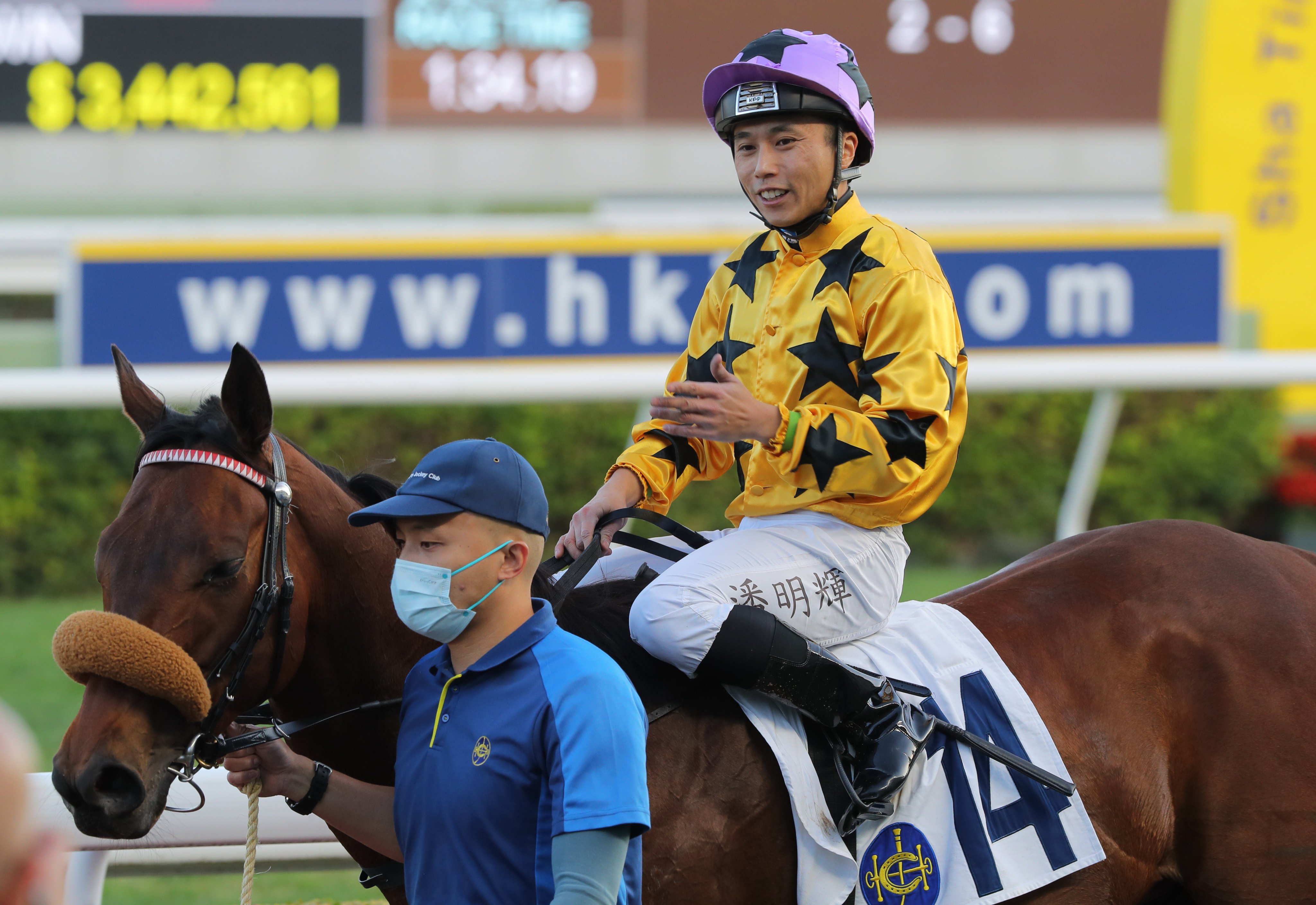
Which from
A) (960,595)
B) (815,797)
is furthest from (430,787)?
(960,595)

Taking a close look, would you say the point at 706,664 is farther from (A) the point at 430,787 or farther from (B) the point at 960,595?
(B) the point at 960,595

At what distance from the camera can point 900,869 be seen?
222cm

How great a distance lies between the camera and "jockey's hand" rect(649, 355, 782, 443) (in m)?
1.97

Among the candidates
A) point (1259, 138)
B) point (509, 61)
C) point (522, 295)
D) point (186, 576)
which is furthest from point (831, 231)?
point (1259, 138)

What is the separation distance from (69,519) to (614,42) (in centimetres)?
483

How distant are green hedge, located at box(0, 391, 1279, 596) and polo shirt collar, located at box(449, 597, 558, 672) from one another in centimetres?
669

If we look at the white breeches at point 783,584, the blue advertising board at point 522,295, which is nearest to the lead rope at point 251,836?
the white breeches at point 783,584

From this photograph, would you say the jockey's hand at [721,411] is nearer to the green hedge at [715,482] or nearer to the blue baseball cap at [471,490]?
the blue baseball cap at [471,490]

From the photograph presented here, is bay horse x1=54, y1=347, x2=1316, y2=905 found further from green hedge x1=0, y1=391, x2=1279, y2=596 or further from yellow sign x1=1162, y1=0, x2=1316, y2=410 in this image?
yellow sign x1=1162, y1=0, x2=1316, y2=410

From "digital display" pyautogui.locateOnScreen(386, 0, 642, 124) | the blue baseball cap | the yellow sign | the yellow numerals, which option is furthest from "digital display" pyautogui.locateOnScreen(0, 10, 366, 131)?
the blue baseball cap

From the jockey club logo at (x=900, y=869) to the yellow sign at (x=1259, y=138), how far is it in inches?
303

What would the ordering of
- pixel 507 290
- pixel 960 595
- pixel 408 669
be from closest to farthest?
pixel 408 669 → pixel 960 595 → pixel 507 290

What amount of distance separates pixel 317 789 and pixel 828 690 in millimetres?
843

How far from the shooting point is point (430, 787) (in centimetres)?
166
